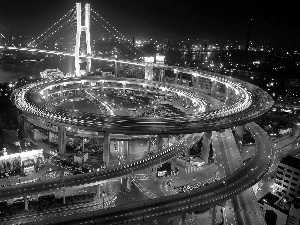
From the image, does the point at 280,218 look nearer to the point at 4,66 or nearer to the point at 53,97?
the point at 53,97

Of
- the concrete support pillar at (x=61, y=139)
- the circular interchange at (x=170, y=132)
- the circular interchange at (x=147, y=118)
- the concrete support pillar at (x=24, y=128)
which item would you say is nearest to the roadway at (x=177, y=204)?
the circular interchange at (x=170, y=132)

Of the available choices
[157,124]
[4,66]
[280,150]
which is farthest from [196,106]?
[4,66]

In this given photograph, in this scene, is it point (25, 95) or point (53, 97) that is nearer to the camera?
point (25, 95)

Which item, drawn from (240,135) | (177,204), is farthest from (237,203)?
(240,135)

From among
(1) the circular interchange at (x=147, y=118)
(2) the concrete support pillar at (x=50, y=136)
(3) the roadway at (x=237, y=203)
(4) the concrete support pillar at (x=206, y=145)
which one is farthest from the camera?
(2) the concrete support pillar at (x=50, y=136)

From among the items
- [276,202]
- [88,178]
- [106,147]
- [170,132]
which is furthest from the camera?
[106,147]

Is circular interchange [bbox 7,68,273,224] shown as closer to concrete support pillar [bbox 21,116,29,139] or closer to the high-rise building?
the high-rise building

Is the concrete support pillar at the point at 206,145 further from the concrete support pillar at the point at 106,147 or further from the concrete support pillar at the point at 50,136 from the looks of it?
the concrete support pillar at the point at 50,136

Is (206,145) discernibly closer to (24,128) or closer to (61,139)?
(61,139)

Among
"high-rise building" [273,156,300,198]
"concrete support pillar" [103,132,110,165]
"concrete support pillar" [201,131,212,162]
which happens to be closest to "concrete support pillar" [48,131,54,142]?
"concrete support pillar" [103,132,110,165]
